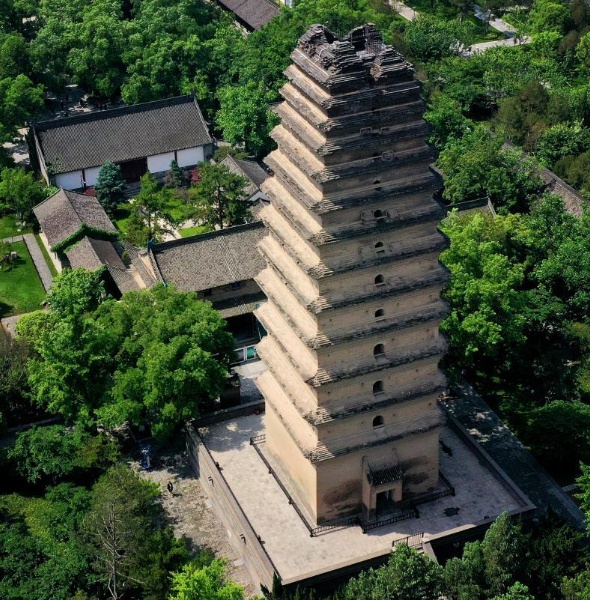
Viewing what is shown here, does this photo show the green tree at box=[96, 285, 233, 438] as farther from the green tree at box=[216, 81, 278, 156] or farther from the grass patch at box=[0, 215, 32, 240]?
the green tree at box=[216, 81, 278, 156]

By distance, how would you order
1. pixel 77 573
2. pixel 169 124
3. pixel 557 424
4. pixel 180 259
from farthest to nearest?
pixel 169 124 < pixel 180 259 < pixel 557 424 < pixel 77 573

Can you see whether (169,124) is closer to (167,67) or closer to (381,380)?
(167,67)

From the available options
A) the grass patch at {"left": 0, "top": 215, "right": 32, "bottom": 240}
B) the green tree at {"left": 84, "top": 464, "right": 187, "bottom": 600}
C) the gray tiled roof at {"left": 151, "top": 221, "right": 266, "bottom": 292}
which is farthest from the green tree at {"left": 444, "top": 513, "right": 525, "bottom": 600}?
the grass patch at {"left": 0, "top": 215, "right": 32, "bottom": 240}

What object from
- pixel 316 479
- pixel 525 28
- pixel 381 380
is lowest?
pixel 525 28

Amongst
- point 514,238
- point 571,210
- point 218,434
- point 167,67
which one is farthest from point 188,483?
point 167,67

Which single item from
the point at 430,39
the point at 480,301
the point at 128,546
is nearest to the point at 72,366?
the point at 128,546

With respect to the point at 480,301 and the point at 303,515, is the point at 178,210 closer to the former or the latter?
the point at 480,301
